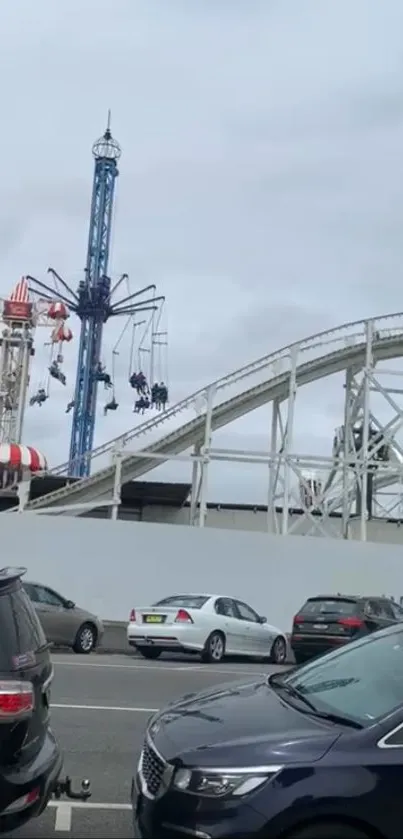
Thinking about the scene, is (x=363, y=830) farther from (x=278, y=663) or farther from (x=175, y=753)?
(x=278, y=663)

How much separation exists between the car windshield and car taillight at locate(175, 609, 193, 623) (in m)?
12.0

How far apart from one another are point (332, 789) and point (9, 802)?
1632 millimetres

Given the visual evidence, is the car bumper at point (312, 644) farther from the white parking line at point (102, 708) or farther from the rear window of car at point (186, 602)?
the white parking line at point (102, 708)

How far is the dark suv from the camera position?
4688 millimetres

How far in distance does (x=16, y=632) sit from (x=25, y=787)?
79cm

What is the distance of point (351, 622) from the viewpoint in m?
18.5

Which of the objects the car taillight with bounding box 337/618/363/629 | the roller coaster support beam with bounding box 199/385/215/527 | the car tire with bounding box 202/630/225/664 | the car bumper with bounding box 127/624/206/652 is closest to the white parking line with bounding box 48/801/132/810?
the car bumper with bounding box 127/624/206/652

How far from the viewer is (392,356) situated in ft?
114

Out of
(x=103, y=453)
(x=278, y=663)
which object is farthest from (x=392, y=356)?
(x=278, y=663)

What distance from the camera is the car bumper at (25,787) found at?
4.65 meters

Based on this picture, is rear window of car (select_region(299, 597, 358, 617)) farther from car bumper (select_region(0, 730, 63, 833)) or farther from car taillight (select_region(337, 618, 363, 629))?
car bumper (select_region(0, 730, 63, 833))

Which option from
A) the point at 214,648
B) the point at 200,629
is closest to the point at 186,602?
the point at 200,629

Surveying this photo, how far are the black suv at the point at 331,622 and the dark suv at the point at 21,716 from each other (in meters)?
13.7

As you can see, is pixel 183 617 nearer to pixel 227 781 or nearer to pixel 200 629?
pixel 200 629
